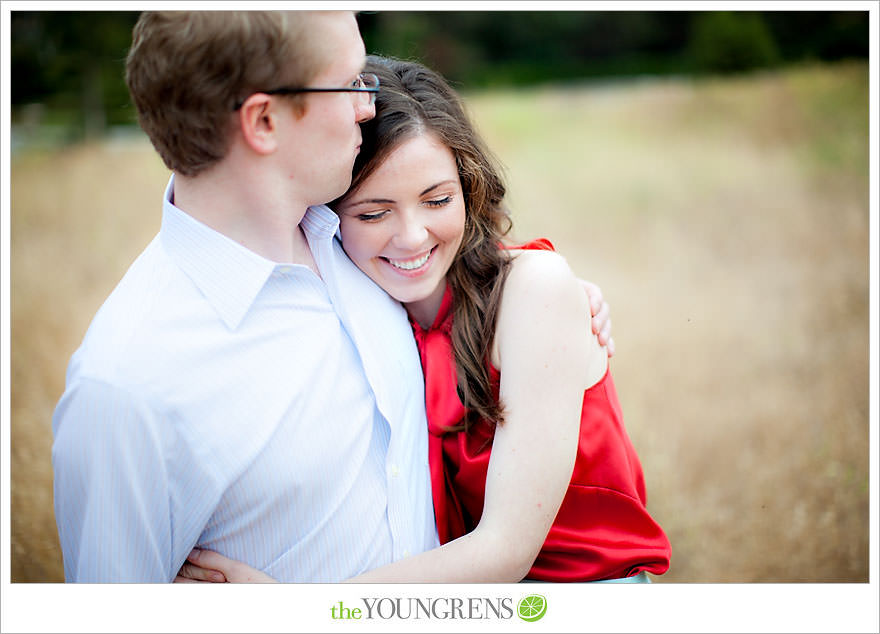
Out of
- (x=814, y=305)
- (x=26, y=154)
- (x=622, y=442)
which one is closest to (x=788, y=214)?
(x=814, y=305)

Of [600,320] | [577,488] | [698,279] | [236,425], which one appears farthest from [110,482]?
[698,279]

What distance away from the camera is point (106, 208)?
7.28 m

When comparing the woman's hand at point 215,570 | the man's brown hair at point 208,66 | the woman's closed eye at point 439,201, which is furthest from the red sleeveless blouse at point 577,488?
the man's brown hair at point 208,66

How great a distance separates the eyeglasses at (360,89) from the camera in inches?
57.6

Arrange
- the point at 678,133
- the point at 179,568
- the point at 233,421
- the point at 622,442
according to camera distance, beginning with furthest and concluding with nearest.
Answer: the point at 678,133, the point at 622,442, the point at 179,568, the point at 233,421

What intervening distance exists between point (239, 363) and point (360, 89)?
65cm

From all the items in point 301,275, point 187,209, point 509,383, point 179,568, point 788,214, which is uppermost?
point 187,209

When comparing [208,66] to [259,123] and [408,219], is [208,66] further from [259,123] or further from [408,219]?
[408,219]

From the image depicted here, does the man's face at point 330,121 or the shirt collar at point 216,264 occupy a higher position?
the man's face at point 330,121

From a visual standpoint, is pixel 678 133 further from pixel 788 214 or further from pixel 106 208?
pixel 106 208

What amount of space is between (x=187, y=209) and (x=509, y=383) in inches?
31.8

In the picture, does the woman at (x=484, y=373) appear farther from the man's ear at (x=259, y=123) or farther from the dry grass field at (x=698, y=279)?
the dry grass field at (x=698, y=279)

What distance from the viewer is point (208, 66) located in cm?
141

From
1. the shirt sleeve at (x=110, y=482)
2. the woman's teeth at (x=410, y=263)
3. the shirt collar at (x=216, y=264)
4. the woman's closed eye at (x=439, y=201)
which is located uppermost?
the woman's closed eye at (x=439, y=201)
